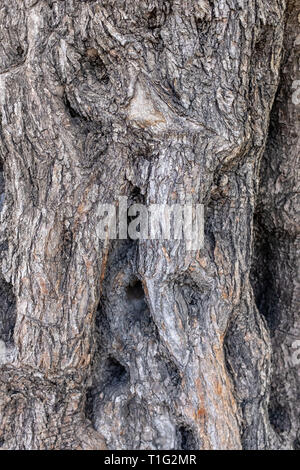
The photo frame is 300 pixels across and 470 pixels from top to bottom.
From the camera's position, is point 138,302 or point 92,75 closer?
point 92,75

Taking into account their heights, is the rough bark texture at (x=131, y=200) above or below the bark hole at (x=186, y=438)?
above

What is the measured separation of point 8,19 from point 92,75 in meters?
0.39

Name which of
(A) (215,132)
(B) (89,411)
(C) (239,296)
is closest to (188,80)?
(A) (215,132)

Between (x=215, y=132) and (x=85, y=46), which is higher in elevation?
(x=85, y=46)

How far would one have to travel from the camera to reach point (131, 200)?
1773mm

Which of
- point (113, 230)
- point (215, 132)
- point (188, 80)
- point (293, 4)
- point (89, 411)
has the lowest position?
point (89, 411)

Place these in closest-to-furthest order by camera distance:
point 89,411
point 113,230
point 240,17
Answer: point 240,17 → point 113,230 → point 89,411

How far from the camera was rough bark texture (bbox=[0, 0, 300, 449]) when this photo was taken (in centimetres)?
164

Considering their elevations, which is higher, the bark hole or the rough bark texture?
the rough bark texture

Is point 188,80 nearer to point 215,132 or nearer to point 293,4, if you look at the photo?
point 215,132

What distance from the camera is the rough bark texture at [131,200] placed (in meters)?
1.64

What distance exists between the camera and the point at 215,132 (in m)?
1.66

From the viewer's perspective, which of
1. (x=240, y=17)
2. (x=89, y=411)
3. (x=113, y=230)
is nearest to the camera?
(x=240, y=17)

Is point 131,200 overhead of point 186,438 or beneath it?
overhead
